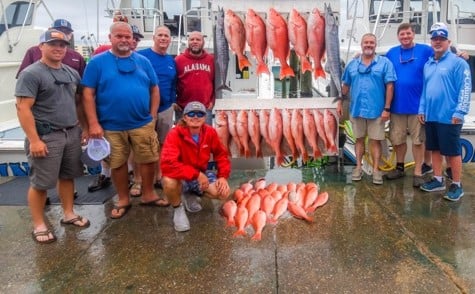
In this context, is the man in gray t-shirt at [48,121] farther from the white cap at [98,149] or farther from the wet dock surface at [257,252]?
the wet dock surface at [257,252]

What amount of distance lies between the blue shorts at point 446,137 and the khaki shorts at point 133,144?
9.29 ft

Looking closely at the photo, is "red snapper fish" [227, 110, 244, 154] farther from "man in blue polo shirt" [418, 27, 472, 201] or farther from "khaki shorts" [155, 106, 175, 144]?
"man in blue polo shirt" [418, 27, 472, 201]

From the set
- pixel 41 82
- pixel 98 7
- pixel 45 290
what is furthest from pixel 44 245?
pixel 98 7

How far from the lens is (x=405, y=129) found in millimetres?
4598

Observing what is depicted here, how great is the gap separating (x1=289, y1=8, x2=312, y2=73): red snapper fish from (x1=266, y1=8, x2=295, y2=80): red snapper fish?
63 millimetres

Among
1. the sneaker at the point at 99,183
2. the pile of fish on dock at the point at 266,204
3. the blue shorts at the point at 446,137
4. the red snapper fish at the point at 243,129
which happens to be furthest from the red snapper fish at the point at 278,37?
the sneaker at the point at 99,183

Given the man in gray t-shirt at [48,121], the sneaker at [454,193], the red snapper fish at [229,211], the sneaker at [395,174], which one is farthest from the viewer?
the sneaker at [395,174]

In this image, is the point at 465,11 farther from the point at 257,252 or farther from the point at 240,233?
the point at 257,252

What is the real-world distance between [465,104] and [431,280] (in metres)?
2.01

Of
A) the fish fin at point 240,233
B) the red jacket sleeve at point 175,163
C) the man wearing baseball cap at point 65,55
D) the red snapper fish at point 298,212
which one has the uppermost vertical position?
the man wearing baseball cap at point 65,55

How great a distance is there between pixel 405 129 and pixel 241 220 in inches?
92.7

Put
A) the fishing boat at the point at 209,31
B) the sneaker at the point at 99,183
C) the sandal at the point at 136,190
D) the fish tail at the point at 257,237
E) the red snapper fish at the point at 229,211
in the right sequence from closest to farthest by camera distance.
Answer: the fish tail at the point at 257,237
the red snapper fish at the point at 229,211
the sandal at the point at 136,190
the sneaker at the point at 99,183
the fishing boat at the point at 209,31

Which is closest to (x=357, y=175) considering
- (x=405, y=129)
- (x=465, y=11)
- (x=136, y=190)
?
(x=405, y=129)

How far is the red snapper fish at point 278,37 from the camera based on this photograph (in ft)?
13.3
